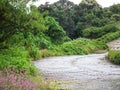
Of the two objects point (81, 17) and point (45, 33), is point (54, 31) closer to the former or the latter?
point (45, 33)

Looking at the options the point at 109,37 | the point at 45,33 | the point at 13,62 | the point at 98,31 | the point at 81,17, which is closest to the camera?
the point at 13,62

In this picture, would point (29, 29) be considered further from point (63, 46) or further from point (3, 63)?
point (63, 46)

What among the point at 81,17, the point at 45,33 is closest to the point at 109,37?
the point at 45,33

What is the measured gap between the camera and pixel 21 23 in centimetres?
1258

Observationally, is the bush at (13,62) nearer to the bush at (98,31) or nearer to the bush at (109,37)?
the bush at (109,37)

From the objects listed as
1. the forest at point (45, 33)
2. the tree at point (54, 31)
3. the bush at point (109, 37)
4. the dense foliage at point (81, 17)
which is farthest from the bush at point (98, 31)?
the tree at point (54, 31)

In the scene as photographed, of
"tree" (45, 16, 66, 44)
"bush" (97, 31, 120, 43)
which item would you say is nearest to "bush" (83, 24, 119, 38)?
"bush" (97, 31, 120, 43)

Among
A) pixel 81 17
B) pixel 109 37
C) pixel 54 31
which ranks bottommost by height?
pixel 109 37

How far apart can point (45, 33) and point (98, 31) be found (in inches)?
755

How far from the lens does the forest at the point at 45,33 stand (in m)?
12.6

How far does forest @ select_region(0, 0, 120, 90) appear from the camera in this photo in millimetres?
12641

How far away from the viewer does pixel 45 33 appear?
4250 cm

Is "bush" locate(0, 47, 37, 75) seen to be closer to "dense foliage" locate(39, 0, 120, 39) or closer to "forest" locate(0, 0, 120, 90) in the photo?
"forest" locate(0, 0, 120, 90)

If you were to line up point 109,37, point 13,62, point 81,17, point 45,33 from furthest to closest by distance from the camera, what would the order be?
1. point 81,17
2. point 109,37
3. point 45,33
4. point 13,62
